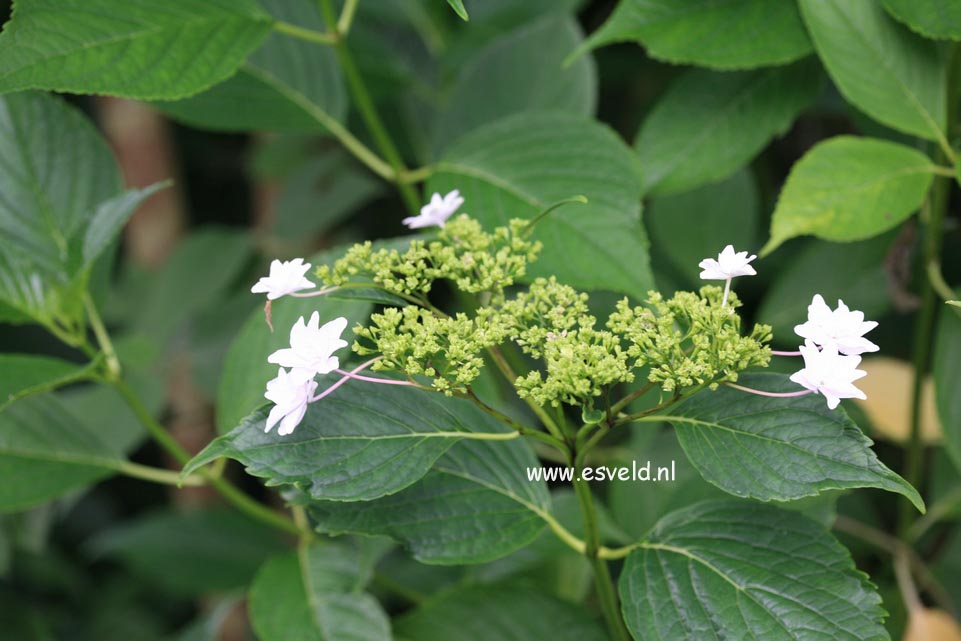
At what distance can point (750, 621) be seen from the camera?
26.0 inches

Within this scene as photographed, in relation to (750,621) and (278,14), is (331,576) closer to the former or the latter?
(750,621)

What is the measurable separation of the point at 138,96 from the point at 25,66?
103mm

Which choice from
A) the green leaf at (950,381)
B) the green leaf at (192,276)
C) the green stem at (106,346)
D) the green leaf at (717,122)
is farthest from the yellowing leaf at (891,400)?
the green leaf at (192,276)

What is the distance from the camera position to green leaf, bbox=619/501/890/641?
2.14ft

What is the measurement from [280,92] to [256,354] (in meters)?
0.41

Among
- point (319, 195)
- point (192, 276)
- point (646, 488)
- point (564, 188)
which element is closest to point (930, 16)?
point (564, 188)

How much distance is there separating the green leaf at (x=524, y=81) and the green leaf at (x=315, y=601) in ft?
2.03

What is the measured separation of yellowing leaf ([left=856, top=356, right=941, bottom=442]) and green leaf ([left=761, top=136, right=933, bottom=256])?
399 millimetres

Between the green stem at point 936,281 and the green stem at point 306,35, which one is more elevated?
the green stem at point 306,35

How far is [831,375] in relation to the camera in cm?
59

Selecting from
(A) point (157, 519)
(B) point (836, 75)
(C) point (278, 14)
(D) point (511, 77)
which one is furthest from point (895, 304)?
(A) point (157, 519)

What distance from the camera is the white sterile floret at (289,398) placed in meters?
0.61

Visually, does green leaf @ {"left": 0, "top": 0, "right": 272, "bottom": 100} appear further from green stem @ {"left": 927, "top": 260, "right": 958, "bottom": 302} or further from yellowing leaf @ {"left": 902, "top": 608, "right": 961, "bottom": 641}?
yellowing leaf @ {"left": 902, "top": 608, "right": 961, "bottom": 641}

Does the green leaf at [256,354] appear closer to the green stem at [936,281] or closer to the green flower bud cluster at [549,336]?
the green flower bud cluster at [549,336]
